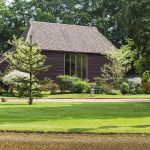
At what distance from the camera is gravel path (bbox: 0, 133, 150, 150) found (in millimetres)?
13953

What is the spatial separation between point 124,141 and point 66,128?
343 centimetres

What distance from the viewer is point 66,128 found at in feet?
58.7

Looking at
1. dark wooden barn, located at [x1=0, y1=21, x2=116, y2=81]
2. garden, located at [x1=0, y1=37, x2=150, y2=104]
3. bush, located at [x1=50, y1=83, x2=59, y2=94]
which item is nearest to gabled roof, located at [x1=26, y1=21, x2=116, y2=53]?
dark wooden barn, located at [x1=0, y1=21, x2=116, y2=81]

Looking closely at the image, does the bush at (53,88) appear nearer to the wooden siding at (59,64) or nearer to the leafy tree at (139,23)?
the wooden siding at (59,64)

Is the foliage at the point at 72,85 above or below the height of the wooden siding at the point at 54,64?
below

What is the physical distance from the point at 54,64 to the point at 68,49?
8.79ft

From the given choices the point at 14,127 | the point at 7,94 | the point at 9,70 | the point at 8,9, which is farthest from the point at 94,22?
the point at 14,127

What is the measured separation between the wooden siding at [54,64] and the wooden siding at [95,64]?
4463 mm

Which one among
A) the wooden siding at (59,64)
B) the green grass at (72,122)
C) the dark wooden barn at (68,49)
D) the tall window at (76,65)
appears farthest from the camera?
the tall window at (76,65)

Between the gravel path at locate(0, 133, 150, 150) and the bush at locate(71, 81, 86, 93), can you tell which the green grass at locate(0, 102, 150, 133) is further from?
the bush at locate(71, 81, 86, 93)

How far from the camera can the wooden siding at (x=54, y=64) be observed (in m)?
59.3

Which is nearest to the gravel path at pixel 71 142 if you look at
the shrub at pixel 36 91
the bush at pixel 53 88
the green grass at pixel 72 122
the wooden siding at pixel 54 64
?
the green grass at pixel 72 122

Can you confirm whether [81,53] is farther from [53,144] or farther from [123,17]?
[53,144]

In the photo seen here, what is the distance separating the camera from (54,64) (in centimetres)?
5981
